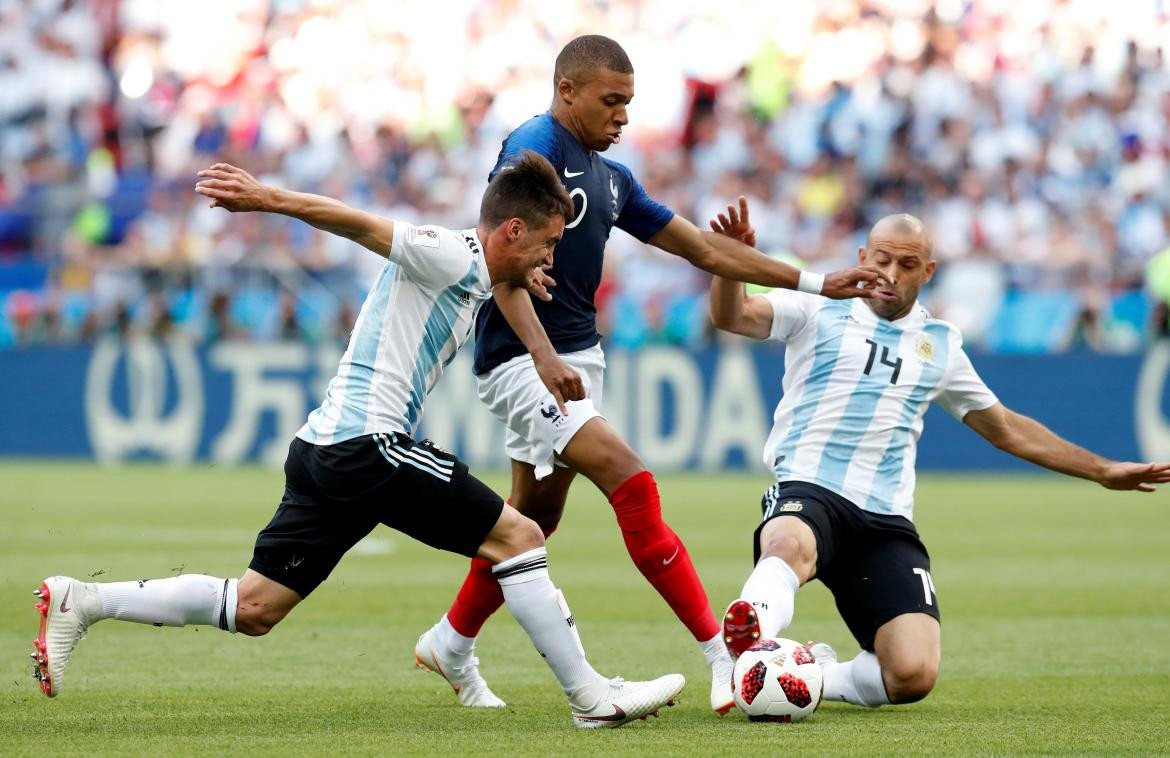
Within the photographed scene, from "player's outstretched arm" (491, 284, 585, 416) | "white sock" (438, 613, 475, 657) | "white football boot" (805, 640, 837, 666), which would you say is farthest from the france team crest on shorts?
"white football boot" (805, 640, 837, 666)

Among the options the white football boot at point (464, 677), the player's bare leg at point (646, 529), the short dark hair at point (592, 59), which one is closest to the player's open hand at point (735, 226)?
the short dark hair at point (592, 59)

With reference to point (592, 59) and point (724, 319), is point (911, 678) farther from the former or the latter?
point (592, 59)

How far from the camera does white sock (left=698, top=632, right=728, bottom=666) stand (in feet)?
20.3

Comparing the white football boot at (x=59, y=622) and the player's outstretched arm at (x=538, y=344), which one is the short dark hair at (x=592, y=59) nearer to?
the player's outstretched arm at (x=538, y=344)

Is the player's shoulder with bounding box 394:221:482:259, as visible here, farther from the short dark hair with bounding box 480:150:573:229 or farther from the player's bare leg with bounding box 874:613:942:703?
the player's bare leg with bounding box 874:613:942:703

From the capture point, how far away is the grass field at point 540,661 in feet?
18.0

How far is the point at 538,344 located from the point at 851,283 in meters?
1.32

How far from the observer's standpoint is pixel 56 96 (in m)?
24.3

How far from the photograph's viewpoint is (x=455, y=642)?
259 inches

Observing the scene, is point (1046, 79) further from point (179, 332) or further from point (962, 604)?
point (962, 604)

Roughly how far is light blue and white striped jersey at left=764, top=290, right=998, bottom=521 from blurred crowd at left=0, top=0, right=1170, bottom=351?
1162cm

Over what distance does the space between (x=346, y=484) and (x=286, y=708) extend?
98 cm

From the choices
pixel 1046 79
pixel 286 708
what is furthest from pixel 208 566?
pixel 1046 79

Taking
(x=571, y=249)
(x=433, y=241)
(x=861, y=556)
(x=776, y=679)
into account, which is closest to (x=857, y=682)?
(x=861, y=556)
